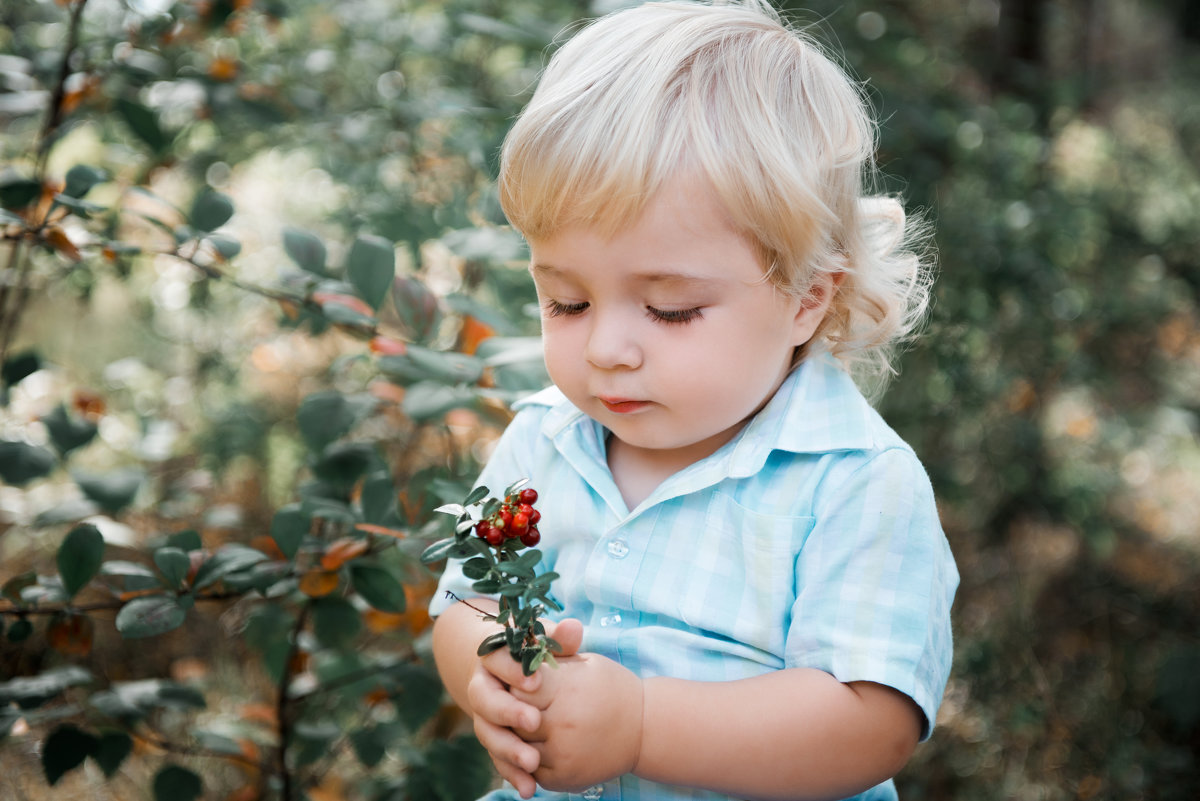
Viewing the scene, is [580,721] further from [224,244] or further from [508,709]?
[224,244]

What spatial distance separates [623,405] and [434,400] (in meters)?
0.33

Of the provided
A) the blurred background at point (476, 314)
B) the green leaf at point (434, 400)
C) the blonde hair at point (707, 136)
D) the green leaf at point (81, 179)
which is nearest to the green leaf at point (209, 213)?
the blurred background at point (476, 314)

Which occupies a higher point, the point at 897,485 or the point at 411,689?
the point at 897,485

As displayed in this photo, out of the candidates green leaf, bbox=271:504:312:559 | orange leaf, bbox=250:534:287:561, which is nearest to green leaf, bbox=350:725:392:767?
orange leaf, bbox=250:534:287:561

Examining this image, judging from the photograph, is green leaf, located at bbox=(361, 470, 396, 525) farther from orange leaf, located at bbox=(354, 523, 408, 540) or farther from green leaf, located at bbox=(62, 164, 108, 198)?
green leaf, located at bbox=(62, 164, 108, 198)

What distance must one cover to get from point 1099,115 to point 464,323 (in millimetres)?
3367

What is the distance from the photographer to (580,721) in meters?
0.94

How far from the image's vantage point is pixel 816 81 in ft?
3.51

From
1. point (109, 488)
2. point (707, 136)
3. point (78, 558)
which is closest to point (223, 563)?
point (78, 558)

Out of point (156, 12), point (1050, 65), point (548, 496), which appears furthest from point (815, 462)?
point (1050, 65)

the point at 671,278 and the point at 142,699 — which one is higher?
the point at 671,278

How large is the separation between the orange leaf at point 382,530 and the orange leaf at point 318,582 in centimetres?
11

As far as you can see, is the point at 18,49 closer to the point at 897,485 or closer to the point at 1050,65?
the point at 897,485

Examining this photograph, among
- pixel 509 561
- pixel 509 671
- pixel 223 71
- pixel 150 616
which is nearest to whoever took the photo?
pixel 509 561
